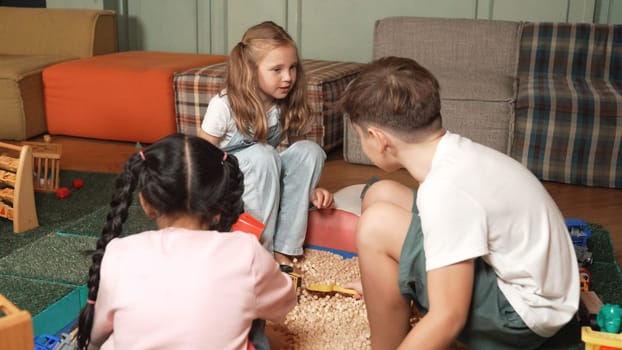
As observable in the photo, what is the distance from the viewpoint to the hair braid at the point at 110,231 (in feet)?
3.94

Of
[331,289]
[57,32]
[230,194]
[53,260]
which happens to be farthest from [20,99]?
[230,194]

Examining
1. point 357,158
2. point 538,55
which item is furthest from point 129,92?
point 538,55

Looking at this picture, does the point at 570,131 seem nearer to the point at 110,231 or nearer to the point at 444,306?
the point at 444,306

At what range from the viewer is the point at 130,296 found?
42.9 inches

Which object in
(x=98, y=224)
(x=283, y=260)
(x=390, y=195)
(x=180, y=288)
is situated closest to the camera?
(x=180, y=288)

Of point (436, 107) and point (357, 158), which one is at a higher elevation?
point (436, 107)

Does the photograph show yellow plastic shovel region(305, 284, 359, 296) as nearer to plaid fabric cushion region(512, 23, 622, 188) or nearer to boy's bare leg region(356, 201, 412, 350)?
boy's bare leg region(356, 201, 412, 350)

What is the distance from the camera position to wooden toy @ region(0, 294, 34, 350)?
0.92 metres

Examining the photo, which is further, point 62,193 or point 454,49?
point 454,49

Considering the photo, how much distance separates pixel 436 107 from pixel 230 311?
515 millimetres

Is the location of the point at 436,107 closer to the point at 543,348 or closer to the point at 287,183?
the point at 543,348

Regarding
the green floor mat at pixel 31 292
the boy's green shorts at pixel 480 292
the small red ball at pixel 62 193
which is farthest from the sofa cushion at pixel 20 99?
the boy's green shorts at pixel 480 292

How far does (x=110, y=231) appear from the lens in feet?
4.10

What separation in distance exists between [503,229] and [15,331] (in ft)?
2.57
